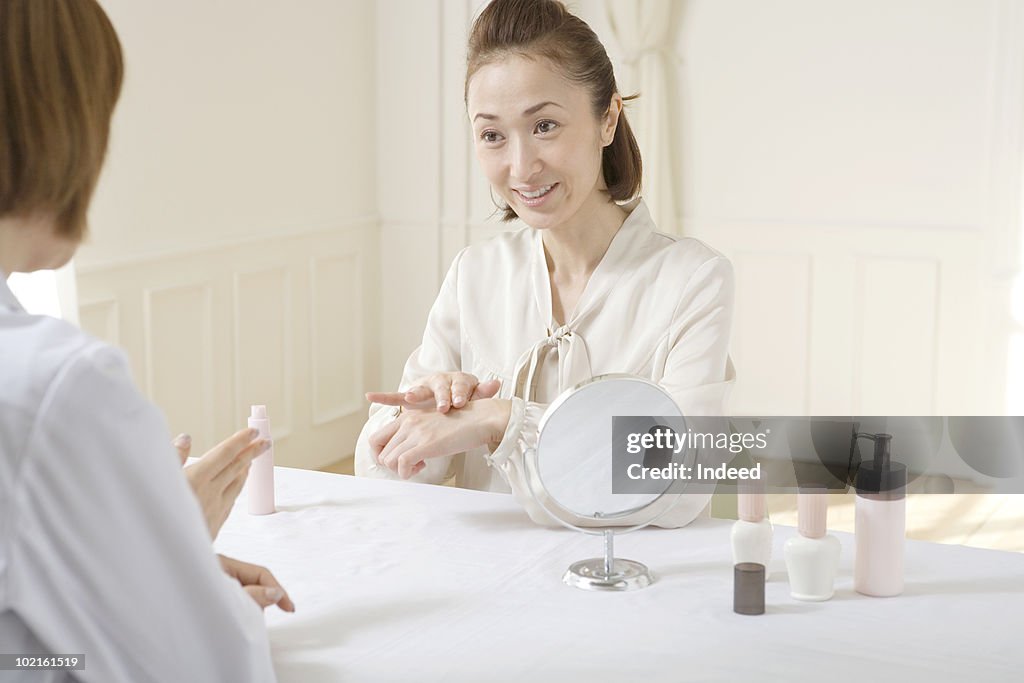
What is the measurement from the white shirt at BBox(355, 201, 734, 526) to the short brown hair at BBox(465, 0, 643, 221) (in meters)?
0.29

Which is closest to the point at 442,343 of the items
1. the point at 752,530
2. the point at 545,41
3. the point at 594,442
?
the point at 545,41

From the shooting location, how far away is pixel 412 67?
18.2 feet

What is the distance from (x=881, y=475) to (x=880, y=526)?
2.9 inches

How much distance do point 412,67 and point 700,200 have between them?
4.73 feet

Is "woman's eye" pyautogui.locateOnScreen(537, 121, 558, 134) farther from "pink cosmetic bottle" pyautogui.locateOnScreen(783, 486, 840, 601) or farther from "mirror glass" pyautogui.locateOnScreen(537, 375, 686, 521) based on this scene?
"pink cosmetic bottle" pyautogui.locateOnScreen(783, 486, 840, 601)

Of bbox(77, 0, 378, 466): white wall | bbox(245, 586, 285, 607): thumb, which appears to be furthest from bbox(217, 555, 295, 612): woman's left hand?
bbox(77, 0, 378, 466): white wall

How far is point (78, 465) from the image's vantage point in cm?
105

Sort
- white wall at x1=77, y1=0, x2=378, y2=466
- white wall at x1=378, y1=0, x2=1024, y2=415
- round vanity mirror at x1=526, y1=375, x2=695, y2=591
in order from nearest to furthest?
round vanity mirror at x1=526, y1=375, x2=695, y2=591
white wall at x1=77, y1=0, x2=378, y2=466
white wall at x1=378, y1=0, x2=1024, y2=415

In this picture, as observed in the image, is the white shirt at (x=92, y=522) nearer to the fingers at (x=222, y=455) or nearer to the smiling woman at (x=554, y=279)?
the fingers at (x=222, y=455)

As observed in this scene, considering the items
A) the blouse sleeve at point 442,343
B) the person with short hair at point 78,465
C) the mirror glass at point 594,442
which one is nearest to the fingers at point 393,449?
the blouse sleeve at point 442,343

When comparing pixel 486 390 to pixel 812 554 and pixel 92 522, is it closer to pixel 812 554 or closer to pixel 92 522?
pixel 812 554

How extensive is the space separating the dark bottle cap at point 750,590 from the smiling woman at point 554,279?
20.5 inches

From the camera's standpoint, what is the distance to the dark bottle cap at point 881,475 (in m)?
1.69

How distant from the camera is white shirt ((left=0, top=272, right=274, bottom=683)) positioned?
1044 millimetres
